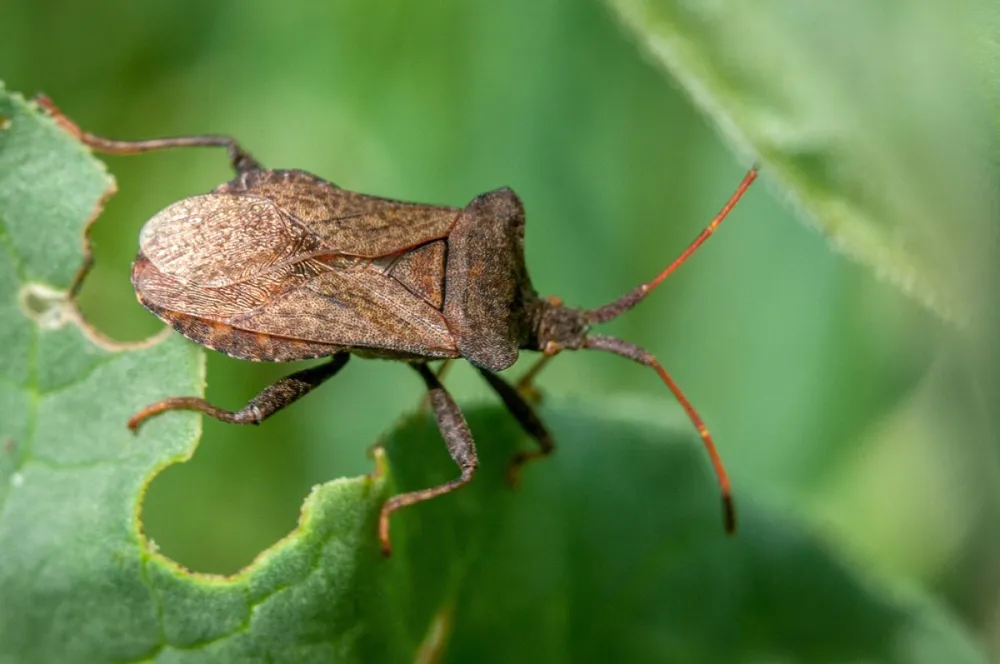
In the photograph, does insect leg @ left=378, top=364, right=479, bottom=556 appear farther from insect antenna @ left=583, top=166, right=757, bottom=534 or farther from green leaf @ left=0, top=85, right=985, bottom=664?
insect antenna @ left=583, top=166, right=757, bottom=534

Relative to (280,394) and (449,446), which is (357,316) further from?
(449,446)

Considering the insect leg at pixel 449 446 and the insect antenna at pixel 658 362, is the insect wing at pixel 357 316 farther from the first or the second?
the insect antenna at pixel 658 362

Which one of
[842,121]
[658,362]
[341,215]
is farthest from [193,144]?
[842,121]

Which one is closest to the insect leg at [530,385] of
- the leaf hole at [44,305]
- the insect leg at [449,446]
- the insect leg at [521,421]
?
the insect leg at [521,421]

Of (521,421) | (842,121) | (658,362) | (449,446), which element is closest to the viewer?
(842,121)

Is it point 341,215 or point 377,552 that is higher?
point 341,215

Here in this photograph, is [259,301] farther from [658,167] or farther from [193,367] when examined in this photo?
[658,167]
